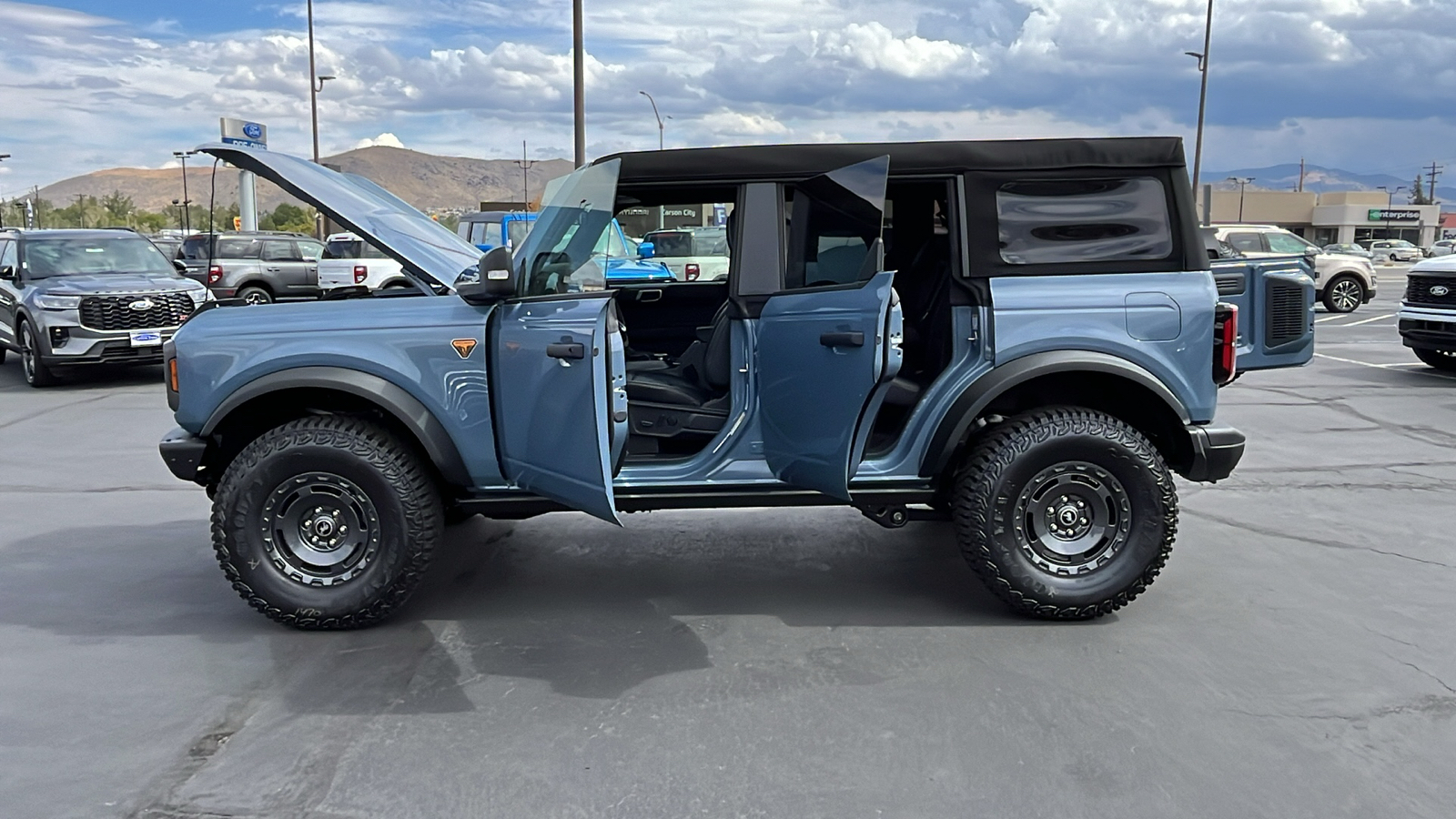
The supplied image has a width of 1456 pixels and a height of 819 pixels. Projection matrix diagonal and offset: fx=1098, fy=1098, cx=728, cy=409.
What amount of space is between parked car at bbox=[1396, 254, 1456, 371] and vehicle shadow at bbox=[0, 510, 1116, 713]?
8.98m

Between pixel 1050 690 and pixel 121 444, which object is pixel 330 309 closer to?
pixel 1050 690

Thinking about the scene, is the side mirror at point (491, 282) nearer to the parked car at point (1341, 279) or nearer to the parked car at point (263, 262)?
the parked car at point (263, 262)

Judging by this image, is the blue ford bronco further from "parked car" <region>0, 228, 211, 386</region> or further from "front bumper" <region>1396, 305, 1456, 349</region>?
"front bumper" <region>1396, 305, 1456, 349</region>

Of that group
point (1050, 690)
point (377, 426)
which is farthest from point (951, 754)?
point (377, 426)

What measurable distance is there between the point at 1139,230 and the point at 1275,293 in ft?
3.67

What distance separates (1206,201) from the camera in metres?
15.4

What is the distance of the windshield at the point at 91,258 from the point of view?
1298 centimetres

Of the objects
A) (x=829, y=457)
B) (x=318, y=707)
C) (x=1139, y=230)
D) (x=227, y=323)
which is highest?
(x=1139, y=230)

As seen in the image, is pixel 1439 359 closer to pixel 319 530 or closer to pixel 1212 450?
pixel 1212 450

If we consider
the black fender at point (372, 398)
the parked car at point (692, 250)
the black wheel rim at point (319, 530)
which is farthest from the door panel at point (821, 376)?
the black wheel rim at point (319, 530)

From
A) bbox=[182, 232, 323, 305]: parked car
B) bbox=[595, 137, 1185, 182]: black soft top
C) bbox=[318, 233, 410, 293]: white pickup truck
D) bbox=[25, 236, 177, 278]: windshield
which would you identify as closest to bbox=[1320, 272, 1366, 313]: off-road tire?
bbox=[318, 233, 410, 293]: white pickup truck

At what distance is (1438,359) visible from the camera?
1314 cm

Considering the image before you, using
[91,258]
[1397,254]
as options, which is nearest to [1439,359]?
[91,258]

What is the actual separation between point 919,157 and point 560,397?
1827 millimetres
